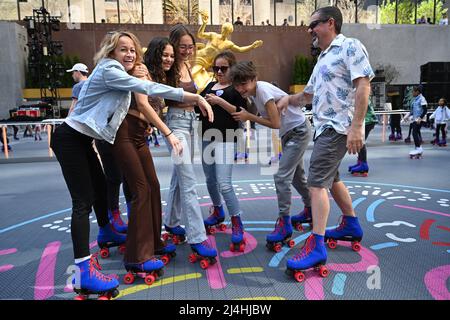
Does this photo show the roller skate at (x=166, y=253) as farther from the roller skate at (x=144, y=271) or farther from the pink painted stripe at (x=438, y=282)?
the pink painted stripe at (x=438, y=282)

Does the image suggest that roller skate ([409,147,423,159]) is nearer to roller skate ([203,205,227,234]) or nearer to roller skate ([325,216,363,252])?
roller skate ([325,216,363,252])

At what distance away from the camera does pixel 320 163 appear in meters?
2.52

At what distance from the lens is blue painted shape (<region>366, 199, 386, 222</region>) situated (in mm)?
3696

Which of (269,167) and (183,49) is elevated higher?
(183,49)

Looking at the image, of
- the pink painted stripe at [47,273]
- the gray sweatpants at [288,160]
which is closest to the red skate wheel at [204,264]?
the gray sweatpants at [288,160]

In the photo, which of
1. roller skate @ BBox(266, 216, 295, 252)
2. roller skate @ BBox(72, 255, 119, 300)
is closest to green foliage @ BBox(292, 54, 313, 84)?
roller skate @ BBox(266, 216, 295, 252)

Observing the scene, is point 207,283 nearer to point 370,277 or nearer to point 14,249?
point 370,277

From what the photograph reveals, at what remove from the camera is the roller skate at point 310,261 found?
2.43 meters

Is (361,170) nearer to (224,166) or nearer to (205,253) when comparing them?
(224,166)

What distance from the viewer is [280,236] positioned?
9.77 ft

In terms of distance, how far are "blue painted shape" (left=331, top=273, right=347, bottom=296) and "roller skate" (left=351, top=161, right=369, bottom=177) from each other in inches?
143
